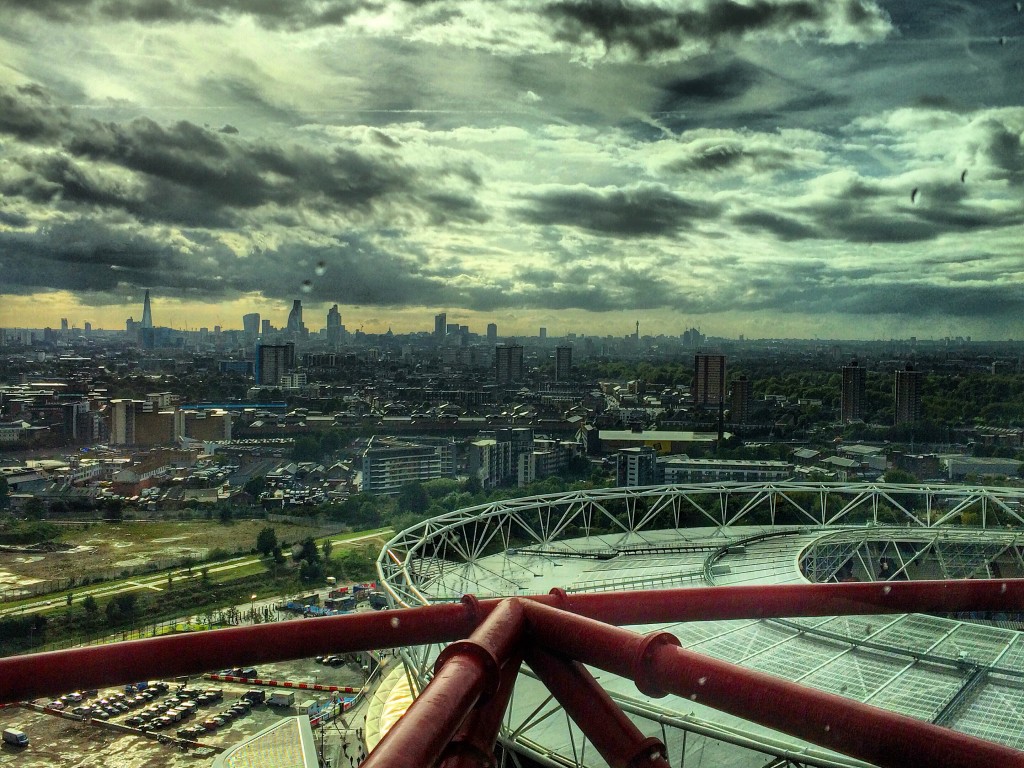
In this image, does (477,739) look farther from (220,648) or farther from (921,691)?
(921,691)

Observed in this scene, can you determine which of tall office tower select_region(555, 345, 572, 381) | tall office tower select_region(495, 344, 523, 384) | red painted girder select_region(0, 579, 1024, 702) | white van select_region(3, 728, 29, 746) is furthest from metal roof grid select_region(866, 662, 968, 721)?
tall office tower select_region(555, 345, 572, 381)

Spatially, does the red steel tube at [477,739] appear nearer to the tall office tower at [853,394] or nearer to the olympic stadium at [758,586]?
the olympic stadium at [758,586]

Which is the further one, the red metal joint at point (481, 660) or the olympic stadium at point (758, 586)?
the olympic stadium at point (758, 586)

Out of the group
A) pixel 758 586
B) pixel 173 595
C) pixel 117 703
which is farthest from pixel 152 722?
pixel 758 586

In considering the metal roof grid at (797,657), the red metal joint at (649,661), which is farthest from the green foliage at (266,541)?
the red metal joint at (649,661)

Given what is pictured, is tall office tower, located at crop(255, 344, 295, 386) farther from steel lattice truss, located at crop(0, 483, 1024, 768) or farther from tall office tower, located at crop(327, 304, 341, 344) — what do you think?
steel lattice truss, located at crop(0, 483, 1024, 768)

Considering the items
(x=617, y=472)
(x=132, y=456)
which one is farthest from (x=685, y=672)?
(x=617, y=472)

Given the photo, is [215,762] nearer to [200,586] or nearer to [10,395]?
[200,586]

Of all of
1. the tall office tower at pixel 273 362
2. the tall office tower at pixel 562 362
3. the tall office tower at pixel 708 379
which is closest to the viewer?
the tall office tower at pixel 273 362
